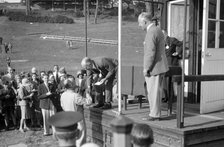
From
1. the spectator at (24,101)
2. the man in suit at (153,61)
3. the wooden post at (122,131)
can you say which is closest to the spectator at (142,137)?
the wooden post at (122,131)

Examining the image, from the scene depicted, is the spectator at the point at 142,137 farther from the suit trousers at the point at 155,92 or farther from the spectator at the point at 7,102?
the spectator at the point at 7,102

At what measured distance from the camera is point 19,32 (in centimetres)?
4453

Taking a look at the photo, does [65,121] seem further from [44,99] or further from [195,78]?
[44,99]

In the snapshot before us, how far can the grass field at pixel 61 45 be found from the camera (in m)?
27.0

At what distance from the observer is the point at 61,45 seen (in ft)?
118

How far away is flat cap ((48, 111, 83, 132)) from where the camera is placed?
192cm

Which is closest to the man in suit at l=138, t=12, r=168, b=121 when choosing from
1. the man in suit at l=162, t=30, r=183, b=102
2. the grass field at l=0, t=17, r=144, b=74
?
the man in suit at l=162, t=30, r=183, b=102

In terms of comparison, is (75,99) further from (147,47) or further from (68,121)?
(68,121)

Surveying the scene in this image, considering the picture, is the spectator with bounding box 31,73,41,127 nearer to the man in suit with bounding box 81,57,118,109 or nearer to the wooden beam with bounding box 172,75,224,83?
the man in suit with bounding box 81,57,118,109

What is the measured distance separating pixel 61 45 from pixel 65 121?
34604 millimetres

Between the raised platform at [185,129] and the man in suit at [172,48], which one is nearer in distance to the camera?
the raised platform at [185,129]

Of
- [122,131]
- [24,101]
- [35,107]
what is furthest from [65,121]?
[35,107]

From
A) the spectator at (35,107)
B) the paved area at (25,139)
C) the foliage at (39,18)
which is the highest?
the foliage at (39,18)

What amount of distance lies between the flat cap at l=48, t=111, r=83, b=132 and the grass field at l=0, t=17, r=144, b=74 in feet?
64.2
